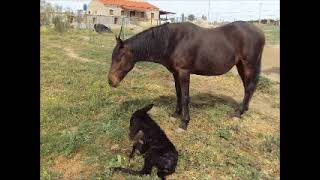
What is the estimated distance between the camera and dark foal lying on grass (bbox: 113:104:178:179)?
482 centimetres

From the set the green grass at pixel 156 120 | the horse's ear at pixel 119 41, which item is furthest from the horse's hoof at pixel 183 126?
the horse's ear at pixel 119 41

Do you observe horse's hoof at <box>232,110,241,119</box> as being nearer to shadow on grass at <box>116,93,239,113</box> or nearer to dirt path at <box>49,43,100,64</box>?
shadow on grass at <box>116,93,239,113</box>

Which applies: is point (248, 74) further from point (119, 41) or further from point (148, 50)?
point (119, 41)

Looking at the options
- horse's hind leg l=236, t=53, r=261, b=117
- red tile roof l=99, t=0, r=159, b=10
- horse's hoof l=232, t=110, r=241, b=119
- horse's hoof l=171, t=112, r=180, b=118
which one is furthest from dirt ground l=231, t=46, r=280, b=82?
red tile roof l=99, t=0, r=159, b=10

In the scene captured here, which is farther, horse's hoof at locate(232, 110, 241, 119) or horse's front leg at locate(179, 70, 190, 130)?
horse's hoof at locate(232, 110, 241, 119)

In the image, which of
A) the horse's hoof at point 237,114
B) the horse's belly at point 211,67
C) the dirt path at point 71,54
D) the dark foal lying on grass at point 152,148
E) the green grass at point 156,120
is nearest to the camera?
the dark foal lying on grass at point 152,148

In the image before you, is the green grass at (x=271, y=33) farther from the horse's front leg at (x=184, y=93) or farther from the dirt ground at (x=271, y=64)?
the horse's front leg at (x=184, y=93)

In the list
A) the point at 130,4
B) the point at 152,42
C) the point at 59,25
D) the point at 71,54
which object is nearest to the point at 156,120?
the point at 152,42

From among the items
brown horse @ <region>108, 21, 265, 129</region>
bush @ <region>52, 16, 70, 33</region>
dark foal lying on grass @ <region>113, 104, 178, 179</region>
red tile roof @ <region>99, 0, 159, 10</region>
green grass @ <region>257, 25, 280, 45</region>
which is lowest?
dark foal lying on grass @ <region>113, 104, 178, 179</region>

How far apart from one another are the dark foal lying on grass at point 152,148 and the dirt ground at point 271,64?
667 centimetres

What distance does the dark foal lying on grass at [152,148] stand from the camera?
482 cm
